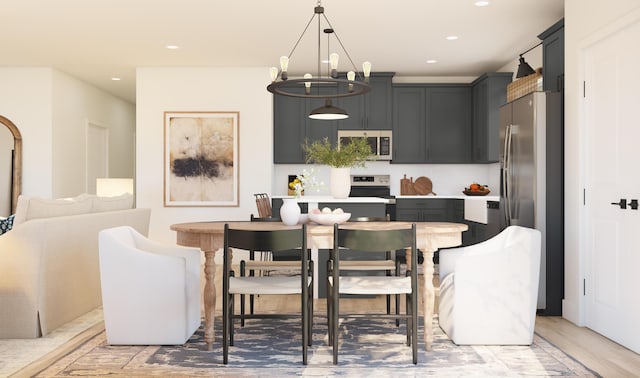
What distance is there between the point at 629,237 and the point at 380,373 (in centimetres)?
186

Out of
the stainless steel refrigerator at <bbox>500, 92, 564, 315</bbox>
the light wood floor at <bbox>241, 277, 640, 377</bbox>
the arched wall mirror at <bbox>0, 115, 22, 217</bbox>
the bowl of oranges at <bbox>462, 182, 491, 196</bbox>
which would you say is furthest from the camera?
the arched wall mirror at <bbox>0, 115, 22, 217</bbox>

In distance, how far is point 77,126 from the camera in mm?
8586

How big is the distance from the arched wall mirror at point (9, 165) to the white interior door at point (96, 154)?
1301mm

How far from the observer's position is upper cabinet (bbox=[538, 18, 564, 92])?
16.4ft

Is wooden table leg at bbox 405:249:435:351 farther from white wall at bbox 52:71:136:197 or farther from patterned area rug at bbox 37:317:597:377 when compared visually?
white wall at bbox 52:71:136:197

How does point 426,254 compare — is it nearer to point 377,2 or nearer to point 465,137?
point 377,2

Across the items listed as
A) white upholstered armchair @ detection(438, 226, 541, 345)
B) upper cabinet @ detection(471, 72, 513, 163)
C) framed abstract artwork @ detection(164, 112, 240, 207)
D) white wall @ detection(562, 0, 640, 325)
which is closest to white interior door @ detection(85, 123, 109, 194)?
framed abstract artwork @ detection(164, 112, 240, 207)

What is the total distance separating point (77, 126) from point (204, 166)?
2397 millimetres

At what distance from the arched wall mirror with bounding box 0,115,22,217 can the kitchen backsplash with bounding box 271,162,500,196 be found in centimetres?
344

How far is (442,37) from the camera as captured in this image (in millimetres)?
6043

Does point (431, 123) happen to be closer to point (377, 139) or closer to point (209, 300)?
A: point (377, 139)

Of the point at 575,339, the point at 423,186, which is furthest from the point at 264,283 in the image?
the point at 423,186

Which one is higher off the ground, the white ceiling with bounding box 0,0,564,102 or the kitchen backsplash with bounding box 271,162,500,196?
the white ceiling with bounding box 0,0,564,102

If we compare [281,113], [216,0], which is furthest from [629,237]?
[281,113]
